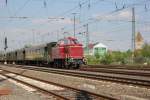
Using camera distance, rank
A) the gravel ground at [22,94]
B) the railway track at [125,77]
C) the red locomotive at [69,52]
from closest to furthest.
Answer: the gravel ground at [22,94]
the railway track at [125,77]
the red locomotive at [69,52]

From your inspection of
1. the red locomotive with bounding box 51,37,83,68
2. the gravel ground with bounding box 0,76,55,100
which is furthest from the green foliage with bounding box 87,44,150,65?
the gravel ground with bounding box 0,76,55,100

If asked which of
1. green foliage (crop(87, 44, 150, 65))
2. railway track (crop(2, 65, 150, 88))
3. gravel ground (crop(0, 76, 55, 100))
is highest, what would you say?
green foliage (crop(87, 44, 150, 65))

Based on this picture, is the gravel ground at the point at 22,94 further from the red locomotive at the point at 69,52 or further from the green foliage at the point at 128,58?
the green foliage at the point at 128,58

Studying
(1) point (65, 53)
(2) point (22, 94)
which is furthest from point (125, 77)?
(1) point (65, 53)

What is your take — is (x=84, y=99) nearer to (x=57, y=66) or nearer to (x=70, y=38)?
(x=70, y=38)

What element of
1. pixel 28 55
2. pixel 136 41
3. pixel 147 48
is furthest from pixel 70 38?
pixel 147 48

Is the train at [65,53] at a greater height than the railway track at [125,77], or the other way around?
the train at [65,53]

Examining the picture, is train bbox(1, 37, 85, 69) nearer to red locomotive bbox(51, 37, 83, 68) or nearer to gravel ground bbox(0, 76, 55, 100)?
red locomotive bbox(51, 37, 83, 68)

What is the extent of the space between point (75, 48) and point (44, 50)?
33.7ft

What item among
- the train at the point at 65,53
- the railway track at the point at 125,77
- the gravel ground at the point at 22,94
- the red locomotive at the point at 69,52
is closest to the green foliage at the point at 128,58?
the train at the point at 65,53

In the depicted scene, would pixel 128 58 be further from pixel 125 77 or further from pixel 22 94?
pixel 22 94

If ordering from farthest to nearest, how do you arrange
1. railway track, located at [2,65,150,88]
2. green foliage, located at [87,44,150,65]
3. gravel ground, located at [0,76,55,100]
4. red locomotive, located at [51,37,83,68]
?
green foliage, located at [87,44,150,65] → red locomotive, located at [51,37,83,68] → railway track, located at [2,65,150,88] → gravel ground, located at [0,76,55,100]

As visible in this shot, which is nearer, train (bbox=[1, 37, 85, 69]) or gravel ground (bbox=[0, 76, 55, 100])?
gravel ground (bbox=[0, 76, 55, 100])

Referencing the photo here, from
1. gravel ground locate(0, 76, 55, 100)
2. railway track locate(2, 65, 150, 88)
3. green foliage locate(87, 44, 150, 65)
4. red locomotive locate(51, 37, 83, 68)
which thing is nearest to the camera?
gravel ground locate(0, 76, 55, 100)
